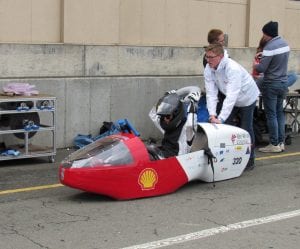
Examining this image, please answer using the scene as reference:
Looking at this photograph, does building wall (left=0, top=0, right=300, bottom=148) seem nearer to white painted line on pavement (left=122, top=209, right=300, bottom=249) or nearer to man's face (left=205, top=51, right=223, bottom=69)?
man's face (left=205, top=51, right=223, bottom=69)

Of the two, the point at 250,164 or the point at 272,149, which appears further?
the point at 272,149

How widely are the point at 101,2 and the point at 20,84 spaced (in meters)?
2.29

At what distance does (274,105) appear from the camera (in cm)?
958

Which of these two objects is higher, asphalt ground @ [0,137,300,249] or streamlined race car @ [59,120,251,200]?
streamlined race car @ [59,120,251,200]

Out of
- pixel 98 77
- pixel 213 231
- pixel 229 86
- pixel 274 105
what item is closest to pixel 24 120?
pixel 98 77

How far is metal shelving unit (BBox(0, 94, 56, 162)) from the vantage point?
818 centimetres

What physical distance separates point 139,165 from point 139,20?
15.4 ft

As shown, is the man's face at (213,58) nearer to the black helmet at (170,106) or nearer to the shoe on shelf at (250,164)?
the black helmet at (170,106)

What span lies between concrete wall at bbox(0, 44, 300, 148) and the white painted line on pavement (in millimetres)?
4410

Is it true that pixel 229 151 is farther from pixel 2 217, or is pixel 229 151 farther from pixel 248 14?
pixel 248 14

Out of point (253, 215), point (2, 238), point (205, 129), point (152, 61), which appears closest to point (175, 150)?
point (205, 129)

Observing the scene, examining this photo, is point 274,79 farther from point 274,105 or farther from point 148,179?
point 148,179

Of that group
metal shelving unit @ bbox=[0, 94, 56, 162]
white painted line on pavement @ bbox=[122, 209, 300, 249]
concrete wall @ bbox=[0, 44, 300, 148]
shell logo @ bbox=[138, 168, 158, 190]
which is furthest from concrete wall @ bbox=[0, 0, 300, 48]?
white painted line on pavement @ bbox=[122, 209, 300, 249]

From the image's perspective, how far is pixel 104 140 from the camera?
268 inches
